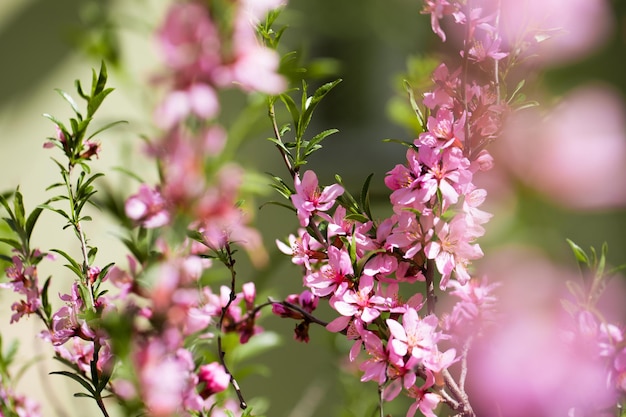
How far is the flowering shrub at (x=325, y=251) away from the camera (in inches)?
14.0

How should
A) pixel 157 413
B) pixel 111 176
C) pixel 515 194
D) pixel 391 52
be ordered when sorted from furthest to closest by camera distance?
pixel 391 52, pixel 111 176, pixel 157 413, pixel 515 194

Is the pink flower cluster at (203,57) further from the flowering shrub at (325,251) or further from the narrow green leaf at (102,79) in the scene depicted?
the narrow green leaf at (102,79)

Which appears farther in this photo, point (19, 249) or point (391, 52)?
point (391, 52)

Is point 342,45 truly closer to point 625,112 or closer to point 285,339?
point 285,339

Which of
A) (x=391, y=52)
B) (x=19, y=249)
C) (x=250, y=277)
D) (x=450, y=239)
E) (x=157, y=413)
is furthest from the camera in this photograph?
(x=391, y=52)

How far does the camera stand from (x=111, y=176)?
1503 millimetres

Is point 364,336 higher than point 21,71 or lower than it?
lower

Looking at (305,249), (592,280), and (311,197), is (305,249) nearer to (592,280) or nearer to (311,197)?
(311,197)

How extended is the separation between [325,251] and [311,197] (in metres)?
0.06

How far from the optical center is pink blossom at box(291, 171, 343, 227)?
0.66 metres

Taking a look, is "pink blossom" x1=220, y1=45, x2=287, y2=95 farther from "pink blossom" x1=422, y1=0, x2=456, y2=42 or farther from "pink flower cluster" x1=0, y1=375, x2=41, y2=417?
"pink flower cluster" x1=0, y1=375, x2=41, y2=417

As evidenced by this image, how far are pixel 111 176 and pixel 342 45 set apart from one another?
85 cm

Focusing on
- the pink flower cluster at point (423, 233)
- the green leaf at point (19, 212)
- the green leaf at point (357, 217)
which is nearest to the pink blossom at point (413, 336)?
the pink flower cluster at point (423, 233)

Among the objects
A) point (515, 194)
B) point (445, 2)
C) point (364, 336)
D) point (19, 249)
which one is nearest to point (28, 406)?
point (19, 249)
